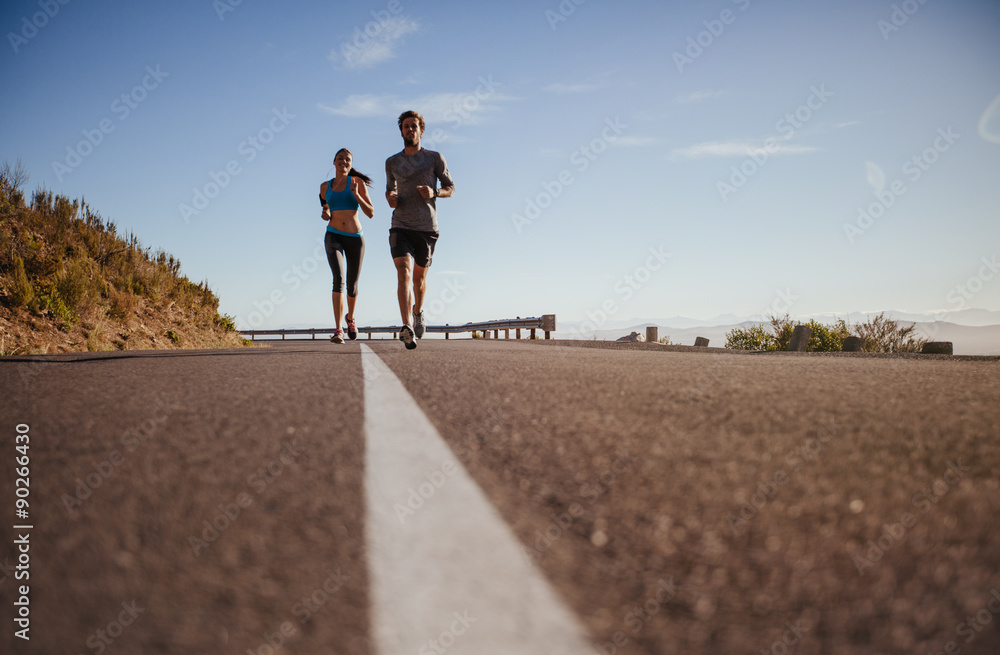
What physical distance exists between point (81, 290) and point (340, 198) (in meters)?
4.70

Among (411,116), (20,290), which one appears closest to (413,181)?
(411,116)

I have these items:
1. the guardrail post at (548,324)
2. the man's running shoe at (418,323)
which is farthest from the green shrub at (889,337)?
the man's running shoe at (418,323)

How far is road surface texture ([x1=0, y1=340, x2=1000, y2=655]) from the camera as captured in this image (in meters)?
1.09

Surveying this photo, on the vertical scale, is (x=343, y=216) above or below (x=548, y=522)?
above

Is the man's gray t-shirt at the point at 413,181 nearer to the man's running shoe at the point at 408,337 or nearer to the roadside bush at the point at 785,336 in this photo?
the man's running shoe at the point at 408,337

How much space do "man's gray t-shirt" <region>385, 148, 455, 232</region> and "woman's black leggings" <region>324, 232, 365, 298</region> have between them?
1.66m

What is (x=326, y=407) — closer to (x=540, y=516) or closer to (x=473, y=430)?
(x=473, y=430)

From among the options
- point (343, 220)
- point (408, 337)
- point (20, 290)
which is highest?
point (343, 220)

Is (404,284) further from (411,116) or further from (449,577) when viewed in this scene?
(449,577)

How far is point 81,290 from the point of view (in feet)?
32.9

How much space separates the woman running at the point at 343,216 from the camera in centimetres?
939

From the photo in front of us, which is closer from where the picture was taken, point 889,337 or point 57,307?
point 57,307

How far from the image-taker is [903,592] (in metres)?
1.21

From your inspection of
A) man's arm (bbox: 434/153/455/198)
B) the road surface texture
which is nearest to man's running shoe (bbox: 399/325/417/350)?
man's arm (bbox: 434/153/455/198)
